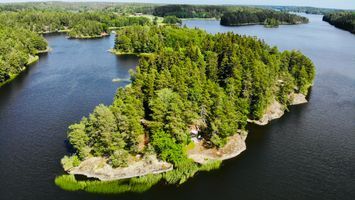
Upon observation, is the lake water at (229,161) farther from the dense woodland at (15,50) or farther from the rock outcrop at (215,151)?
the dense woodland at (15,50)

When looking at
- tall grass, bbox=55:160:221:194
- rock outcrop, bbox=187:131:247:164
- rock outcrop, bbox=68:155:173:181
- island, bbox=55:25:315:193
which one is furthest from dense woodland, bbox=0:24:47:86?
rock outcrop, bbox=187:131:247:164

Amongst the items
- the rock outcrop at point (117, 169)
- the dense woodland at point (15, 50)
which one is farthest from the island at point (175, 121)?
the dense woodland at point (15, 50)

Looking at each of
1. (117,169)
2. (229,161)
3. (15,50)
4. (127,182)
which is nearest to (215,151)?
(229,161)

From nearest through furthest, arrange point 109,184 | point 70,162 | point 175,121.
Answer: point 109,184, point 70,162, point 175,121

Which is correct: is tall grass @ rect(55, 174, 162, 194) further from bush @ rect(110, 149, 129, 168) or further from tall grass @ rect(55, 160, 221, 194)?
bush @ rect(110, 149, 129, 168)

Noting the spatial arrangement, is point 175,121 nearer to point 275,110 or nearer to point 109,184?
point 109,184

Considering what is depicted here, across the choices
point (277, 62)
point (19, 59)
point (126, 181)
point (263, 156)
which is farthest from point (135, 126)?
point (19, 59)

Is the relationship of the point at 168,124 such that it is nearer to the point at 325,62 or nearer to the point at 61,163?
the point at 61,163
